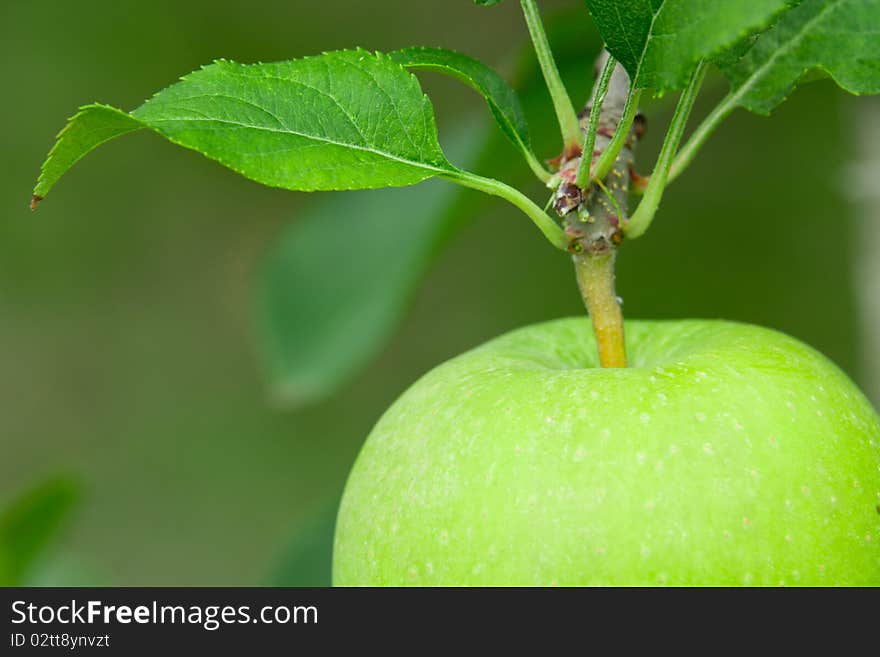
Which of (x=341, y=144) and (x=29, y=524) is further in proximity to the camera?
(x=29, y=524)

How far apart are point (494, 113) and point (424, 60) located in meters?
0.04

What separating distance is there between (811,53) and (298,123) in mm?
237

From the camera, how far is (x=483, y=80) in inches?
18.6

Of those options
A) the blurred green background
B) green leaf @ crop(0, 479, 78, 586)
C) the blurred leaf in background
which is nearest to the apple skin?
the blurred leaf in background

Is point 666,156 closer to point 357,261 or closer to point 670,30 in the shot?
point 670,30

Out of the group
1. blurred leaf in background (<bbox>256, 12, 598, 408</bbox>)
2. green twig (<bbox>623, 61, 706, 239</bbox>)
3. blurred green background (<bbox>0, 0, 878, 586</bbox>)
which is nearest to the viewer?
green twig (<bbox>623, 61, 706, 239</bbox>)

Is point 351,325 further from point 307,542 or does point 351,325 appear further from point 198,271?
point 198,271

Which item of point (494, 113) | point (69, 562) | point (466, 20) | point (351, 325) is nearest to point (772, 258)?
point (466, 20)

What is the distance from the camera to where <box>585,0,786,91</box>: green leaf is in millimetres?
357

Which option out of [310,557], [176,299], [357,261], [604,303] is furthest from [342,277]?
[176,299]

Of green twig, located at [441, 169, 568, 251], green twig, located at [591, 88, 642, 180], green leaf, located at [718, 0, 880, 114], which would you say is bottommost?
green twig, located at [441, 169, 568, 251]

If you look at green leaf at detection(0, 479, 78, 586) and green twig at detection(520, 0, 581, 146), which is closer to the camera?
green twig at detection(520, 0, 581, 146)

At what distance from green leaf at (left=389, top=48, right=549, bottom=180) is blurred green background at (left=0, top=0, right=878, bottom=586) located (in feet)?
3.93

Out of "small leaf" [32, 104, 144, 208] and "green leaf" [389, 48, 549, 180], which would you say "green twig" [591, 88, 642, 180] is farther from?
"small leaf" [32, 104, 144, 208]
